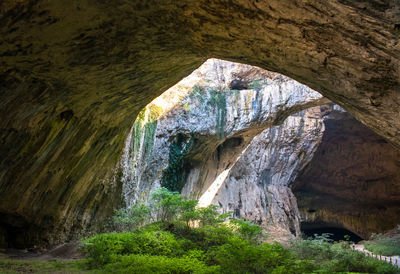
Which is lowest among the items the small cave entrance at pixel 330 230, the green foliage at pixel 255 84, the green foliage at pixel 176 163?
the small cave entrance at pixel 330 230

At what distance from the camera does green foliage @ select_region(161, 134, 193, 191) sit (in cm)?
1439

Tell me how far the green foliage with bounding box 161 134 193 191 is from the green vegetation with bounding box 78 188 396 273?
1.91 m

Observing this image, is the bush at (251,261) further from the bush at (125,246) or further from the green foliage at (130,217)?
the green foliage at (130,217)

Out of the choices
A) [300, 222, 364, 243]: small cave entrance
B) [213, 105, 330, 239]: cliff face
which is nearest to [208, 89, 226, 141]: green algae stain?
[213, 105, 330, 239]: cliff face

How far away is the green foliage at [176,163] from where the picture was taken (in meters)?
14.4

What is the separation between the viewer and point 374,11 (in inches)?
155

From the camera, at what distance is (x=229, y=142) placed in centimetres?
1795

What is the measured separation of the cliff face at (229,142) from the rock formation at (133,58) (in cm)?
387

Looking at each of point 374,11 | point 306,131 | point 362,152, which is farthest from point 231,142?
point 374,11

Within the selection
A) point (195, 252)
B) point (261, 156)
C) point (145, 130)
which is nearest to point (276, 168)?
point (261, 156)

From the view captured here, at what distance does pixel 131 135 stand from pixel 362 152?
18077mm

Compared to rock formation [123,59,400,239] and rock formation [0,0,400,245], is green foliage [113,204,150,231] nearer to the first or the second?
rock formation [123,59,400,239]

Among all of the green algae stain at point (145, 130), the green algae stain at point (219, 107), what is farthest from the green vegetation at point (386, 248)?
the green algae stain at point (145, 130)

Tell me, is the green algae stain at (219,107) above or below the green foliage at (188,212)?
above
